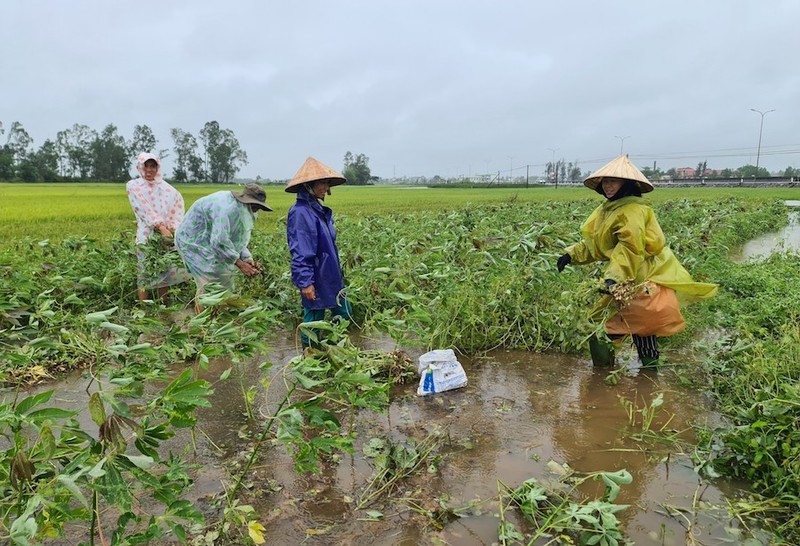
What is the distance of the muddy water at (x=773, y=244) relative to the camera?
9.50m

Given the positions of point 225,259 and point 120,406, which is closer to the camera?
point 120,406

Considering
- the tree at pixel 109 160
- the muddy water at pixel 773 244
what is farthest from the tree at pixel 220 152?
the muddy water at pixel 773 244

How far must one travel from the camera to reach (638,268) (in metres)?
3.77

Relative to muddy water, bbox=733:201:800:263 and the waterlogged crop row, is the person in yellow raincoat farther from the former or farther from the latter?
muddy water, bbox=733:201:800:263

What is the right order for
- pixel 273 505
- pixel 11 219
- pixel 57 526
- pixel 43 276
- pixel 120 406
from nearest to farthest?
pixel 120 406 < pixel 57 526 < pixel 273 505 < pixel 43 276 < pixel 11 219

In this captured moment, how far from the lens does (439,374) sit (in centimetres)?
367

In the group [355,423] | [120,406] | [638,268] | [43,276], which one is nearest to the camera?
[120,406]

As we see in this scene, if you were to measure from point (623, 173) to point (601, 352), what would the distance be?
137 cm

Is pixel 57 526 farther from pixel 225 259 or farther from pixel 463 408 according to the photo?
pixel 225 259

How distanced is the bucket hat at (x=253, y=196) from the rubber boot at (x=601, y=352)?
2868mm

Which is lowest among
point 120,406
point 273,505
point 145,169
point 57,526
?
point 273,505

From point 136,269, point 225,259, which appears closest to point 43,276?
point 136,269

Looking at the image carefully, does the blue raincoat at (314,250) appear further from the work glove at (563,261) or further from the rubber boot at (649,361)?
the rubber boot at (649,361)

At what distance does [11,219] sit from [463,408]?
1471cm
